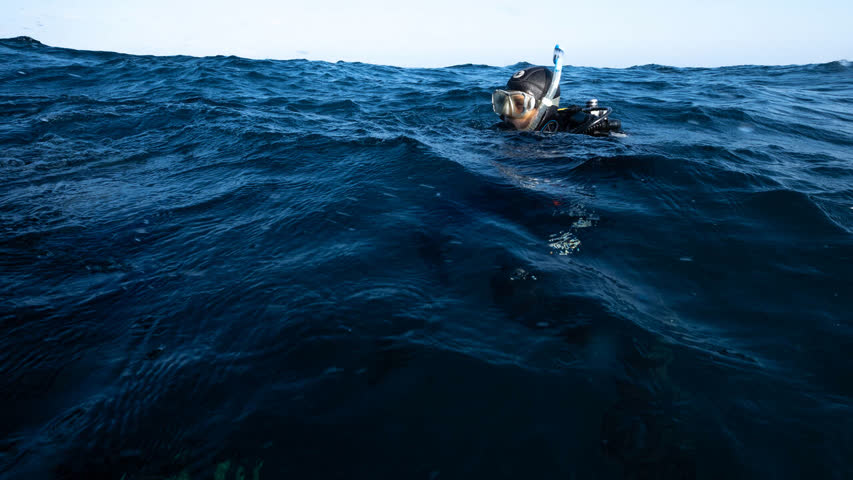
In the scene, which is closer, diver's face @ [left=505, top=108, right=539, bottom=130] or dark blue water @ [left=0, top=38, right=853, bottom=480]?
dark blue water @ [left=0, top=38, right=853, bottom=480]

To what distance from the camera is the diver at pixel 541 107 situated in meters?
6.73

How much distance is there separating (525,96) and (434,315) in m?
5.37

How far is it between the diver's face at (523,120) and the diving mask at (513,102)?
0.08m

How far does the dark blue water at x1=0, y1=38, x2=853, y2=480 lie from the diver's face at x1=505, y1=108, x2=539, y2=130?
0.82m

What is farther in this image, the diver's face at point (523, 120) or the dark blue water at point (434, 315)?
the diver's face at point (523, 120)

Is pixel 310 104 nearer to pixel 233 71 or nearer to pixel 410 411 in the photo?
pixel 233 71

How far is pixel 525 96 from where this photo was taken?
665 cm

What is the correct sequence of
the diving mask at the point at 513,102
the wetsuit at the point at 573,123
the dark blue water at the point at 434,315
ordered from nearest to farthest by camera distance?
the dark blue water at the point at 434,315 → the diving mask at the point at 513,102 → the wetsuit at the point at 573,123

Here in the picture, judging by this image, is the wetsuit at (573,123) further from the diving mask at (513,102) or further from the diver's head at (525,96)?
the diving mask at (513,102)

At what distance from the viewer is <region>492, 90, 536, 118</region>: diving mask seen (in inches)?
262

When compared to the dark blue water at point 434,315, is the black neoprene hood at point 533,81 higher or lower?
higher

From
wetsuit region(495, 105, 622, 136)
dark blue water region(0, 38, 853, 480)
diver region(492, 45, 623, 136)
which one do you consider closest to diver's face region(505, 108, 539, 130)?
diver region(492, 45, 623, 136)

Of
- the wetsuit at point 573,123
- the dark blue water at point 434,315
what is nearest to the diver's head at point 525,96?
the wetsuit at point 573,123

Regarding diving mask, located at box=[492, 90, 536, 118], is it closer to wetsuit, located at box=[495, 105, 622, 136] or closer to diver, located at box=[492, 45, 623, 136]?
diver, located at box=[492, 45, 623, 136]
